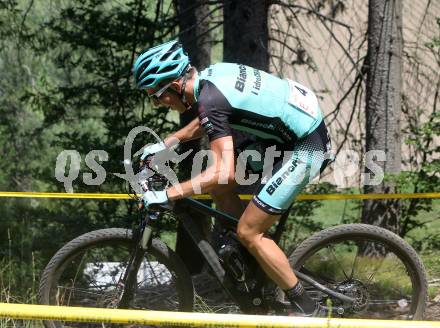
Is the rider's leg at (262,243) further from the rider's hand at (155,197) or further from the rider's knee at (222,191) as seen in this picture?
the rider's hand at (155,197)

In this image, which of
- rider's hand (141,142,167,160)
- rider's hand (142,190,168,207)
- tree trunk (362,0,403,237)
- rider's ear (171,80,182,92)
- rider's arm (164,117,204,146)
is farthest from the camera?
tree trunk (362,0,403,237)

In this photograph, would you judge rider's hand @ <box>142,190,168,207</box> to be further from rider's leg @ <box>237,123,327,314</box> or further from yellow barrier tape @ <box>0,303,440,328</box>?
yellow barrier tape @ <box>0,303,440,328</box>

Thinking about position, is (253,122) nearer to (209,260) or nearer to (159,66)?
(159,66)

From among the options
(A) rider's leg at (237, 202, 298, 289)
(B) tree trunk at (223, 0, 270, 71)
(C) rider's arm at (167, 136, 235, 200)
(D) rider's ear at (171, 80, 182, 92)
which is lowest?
(A) rider's leg at (237, 202, 298, 289)

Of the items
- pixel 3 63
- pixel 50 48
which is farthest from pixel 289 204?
pixel 3 63

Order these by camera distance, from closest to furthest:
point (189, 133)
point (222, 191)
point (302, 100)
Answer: point (302, 100) → point (222, 191) → point (189, 133)

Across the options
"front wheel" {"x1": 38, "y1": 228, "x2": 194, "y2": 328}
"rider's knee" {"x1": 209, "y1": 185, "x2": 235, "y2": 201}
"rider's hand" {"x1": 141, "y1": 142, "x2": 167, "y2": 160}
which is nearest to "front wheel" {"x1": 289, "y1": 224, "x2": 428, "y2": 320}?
"rider's knee" {"x1": 209, "y1": 185, "x2": 235, "y2": 201}

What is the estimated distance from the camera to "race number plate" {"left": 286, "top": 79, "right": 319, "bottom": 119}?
3969 millimetres

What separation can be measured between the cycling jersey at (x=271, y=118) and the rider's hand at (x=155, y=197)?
15.8 inches

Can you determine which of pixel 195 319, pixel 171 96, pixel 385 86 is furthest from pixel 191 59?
pixel 195 319

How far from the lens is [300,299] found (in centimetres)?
414

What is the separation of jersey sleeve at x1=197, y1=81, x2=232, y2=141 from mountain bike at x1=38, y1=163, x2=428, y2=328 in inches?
18.4

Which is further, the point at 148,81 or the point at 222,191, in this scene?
the point at 222,191

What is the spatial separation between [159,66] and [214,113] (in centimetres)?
42
